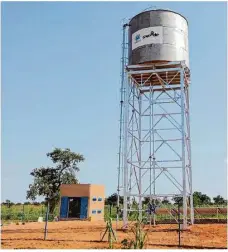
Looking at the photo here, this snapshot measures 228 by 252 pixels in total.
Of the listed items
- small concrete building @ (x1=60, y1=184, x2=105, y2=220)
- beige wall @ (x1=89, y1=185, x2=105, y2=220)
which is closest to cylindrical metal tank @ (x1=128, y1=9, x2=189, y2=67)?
small concrete building @ (x1=60, y1=184, x2=105, y2=220)

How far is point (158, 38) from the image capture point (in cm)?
1912

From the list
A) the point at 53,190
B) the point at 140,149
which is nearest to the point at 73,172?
the point at 53,190

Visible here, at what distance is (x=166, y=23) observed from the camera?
762 inches

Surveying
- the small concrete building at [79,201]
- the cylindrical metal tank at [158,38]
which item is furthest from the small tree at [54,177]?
the cylindrical metal tank at [158,38]

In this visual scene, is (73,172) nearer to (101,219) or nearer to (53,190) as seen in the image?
(53,190)

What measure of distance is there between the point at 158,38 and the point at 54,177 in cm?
2656

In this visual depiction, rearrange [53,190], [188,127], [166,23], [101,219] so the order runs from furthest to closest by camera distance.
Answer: [53,190]
[101,219]
[188,127]
[166,23]

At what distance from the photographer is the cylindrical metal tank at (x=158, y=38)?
1900 cm

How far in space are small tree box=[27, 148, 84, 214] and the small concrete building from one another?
22.9 ft

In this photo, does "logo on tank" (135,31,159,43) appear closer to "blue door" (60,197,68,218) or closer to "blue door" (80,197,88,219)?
"blue door" (80,197,88,219)

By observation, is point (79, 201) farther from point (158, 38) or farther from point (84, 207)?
point (158, 38)

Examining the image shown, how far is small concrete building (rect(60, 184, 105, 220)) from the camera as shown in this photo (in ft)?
111

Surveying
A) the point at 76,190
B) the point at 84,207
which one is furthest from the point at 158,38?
the point at 84,207

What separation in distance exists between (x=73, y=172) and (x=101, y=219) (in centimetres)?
928
